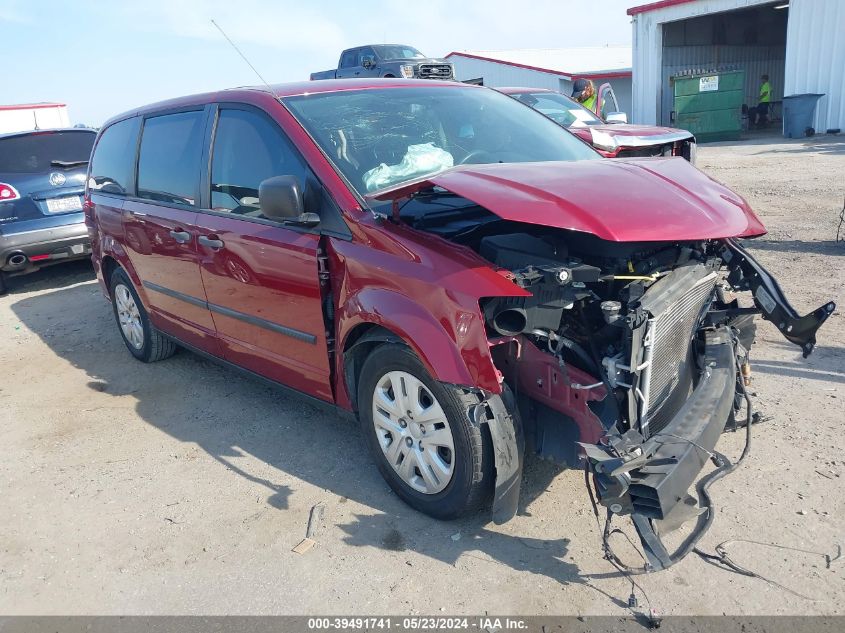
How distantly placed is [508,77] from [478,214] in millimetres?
29557

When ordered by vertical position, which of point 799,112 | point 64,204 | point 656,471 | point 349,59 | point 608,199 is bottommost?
point 656,471

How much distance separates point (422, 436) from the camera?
9.80ft

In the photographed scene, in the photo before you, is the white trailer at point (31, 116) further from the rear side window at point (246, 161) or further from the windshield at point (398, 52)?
the rear side window at point (246, 161)

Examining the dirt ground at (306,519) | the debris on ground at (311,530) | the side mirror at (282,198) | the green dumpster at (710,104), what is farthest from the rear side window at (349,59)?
the debris on ground at (311,530)

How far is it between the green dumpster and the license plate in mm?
18114

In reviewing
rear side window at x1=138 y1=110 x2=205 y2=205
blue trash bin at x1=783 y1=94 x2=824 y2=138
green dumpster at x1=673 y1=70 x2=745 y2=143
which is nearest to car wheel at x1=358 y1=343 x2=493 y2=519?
rear side window at x1=138 y1=110 x2=205 y2=205

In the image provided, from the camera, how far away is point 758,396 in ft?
12.9

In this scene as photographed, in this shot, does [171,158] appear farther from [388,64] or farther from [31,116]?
[31,116]

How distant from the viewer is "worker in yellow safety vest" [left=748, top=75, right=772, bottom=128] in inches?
976

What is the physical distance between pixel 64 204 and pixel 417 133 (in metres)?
6.17

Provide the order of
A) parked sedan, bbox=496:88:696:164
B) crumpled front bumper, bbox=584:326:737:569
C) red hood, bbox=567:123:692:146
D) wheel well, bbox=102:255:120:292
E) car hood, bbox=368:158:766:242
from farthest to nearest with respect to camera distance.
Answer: red hood, bbox=567:123:692:146
parked sedan, bbox=496:88:696:164
wheel well, bbox=102:255:120:292
car hood, bbox=368:158:766:242
crumpled front bumper, bbox=584:326:737:569

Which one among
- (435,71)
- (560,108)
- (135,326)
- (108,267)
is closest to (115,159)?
(108,267)

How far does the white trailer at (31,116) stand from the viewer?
24.2 m

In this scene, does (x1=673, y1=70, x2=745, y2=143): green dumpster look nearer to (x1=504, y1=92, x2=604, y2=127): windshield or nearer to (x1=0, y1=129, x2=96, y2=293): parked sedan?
(x1=504, y1=92, x2=604, y2=127): windshield
